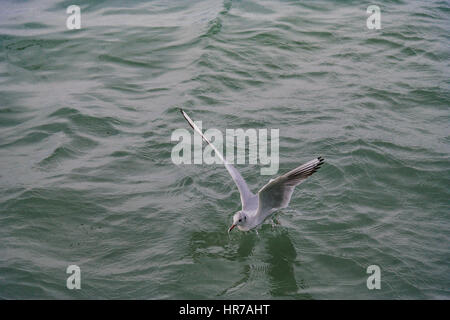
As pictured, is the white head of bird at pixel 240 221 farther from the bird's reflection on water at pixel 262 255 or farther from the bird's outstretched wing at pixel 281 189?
the bird's reflection on water at pixel 262 255

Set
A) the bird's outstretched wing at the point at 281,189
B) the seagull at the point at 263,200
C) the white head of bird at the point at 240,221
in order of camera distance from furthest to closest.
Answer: the white head of bird at the point at 240,221, the seagull at the point at 263,200, the bird's outstretched wing at the point at 281,189

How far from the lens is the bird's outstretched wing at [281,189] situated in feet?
21.4

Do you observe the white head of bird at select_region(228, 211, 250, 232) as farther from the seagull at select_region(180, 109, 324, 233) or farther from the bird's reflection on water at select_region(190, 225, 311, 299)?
the bird's reflection on water at select_region(190, 225, 311, 299)

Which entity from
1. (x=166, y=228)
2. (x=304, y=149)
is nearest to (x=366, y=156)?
(x=304, y=149)

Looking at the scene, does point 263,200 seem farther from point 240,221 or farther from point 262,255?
point 262,255

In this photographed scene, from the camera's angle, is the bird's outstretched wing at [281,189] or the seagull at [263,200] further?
the seagull at [263,200]

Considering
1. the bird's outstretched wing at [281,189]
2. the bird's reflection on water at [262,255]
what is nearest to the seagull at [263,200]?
the bird's outstretched wing at [281,189]

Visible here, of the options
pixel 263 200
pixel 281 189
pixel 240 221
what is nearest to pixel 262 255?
pixel 240 221

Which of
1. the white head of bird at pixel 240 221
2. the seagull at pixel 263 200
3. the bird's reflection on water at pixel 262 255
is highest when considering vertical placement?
the seagull at pixel 263 200

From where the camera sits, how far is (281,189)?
23.5 feet

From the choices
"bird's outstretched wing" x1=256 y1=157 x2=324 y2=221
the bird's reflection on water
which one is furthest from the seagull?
the bird's reflection on water

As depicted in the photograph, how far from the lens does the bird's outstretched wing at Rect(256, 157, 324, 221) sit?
257 inches

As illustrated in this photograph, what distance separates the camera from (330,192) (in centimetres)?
865

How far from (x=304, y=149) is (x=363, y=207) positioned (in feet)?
5.89
